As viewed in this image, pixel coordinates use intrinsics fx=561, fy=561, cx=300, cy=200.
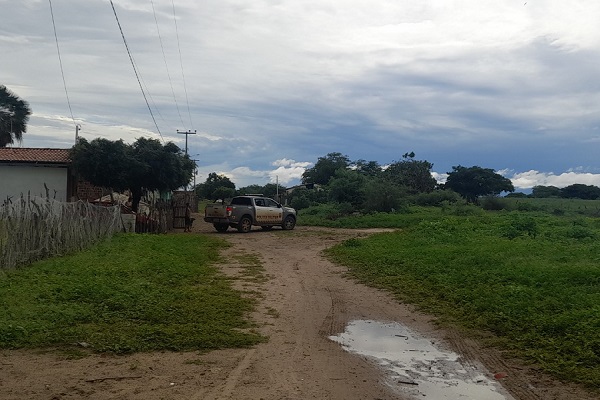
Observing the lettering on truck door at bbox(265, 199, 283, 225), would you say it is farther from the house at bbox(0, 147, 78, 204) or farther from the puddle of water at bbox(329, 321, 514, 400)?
the puddle of water at bbox(329, 321, 514, 400)

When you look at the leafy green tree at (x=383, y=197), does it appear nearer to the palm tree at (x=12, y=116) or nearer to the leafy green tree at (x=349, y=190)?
the leafy green tree at (x=349, y=190)

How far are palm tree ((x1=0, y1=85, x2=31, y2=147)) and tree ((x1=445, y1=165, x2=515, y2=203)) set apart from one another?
172 ft

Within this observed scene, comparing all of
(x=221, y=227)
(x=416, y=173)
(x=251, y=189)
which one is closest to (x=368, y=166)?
(x=416, y=173)

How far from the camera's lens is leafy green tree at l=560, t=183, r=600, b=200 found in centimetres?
7950

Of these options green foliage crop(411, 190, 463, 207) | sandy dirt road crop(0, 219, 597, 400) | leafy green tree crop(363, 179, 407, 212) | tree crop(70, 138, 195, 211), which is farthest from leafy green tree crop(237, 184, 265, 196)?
sandy dirt road crop(0, 219, 597, 400)

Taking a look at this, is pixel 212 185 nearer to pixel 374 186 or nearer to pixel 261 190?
pixel 261 190

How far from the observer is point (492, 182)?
7325 centimetres

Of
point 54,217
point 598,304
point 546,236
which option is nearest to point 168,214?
point 54,217

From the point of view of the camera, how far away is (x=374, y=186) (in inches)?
1694

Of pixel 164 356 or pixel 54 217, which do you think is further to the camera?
pixel 54 217

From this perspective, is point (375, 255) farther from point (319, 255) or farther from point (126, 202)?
point (126, 202)

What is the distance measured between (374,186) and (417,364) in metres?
36.6

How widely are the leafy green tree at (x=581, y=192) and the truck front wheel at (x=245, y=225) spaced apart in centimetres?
6630

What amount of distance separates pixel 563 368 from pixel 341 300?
503cm
